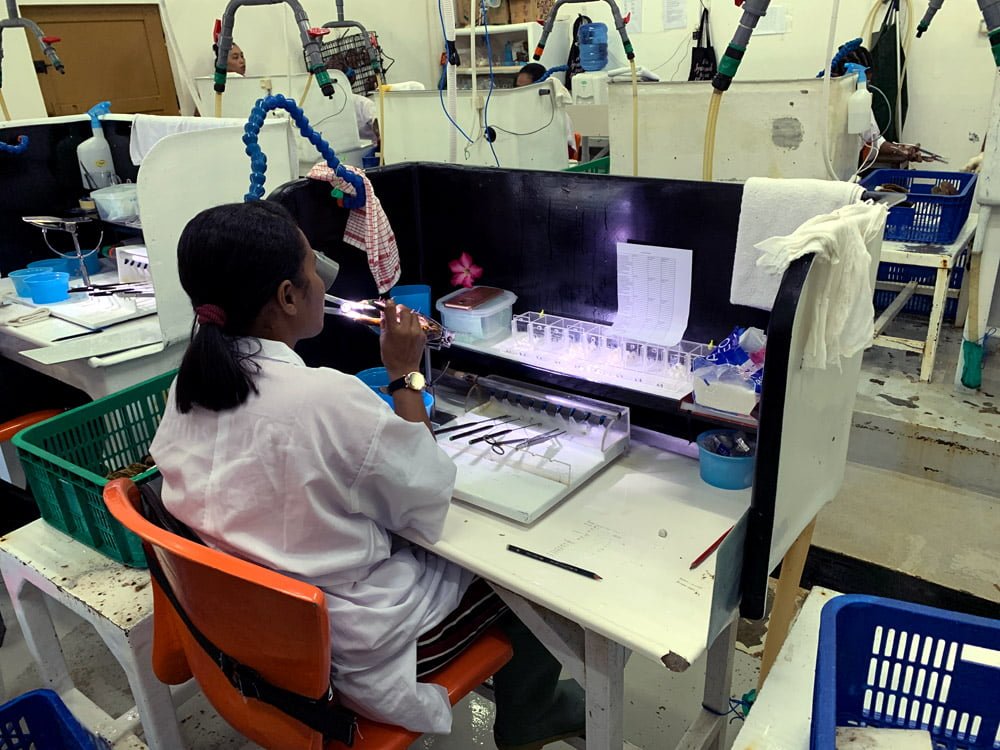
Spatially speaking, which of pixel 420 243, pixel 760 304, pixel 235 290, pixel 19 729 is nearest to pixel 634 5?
pixel 420 243

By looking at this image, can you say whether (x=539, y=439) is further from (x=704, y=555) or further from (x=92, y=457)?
(x=92, y=457)

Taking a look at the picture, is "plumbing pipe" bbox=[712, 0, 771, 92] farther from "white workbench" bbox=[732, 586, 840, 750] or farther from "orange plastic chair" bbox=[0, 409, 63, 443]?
"orange plastic chair" bbox=[0, 409, 63, 443]

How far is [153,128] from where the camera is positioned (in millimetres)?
2412

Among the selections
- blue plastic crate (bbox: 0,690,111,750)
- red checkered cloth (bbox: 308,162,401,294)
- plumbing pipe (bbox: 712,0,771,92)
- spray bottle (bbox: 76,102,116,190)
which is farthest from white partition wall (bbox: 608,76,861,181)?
blue plastic crate (bbox: 0,690,111,750)

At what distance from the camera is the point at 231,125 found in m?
1.97

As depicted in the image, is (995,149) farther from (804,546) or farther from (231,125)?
(231,125)

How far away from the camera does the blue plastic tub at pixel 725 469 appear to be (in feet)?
4.41

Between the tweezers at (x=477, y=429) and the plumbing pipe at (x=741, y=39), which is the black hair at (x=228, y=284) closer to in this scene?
the tweezers at (x=477, y=429)

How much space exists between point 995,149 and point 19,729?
280cm

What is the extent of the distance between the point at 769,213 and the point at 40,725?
1518 millimetres

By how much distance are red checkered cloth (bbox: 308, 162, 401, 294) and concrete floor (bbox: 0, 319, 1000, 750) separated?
42.1 inches

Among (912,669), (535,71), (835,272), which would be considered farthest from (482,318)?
(535,71)

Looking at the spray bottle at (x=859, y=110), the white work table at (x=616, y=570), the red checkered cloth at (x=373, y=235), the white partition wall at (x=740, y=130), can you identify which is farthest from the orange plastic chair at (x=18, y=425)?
the spray bottle at (x=859, y=110)

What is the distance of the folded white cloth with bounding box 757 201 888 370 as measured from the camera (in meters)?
0.97
